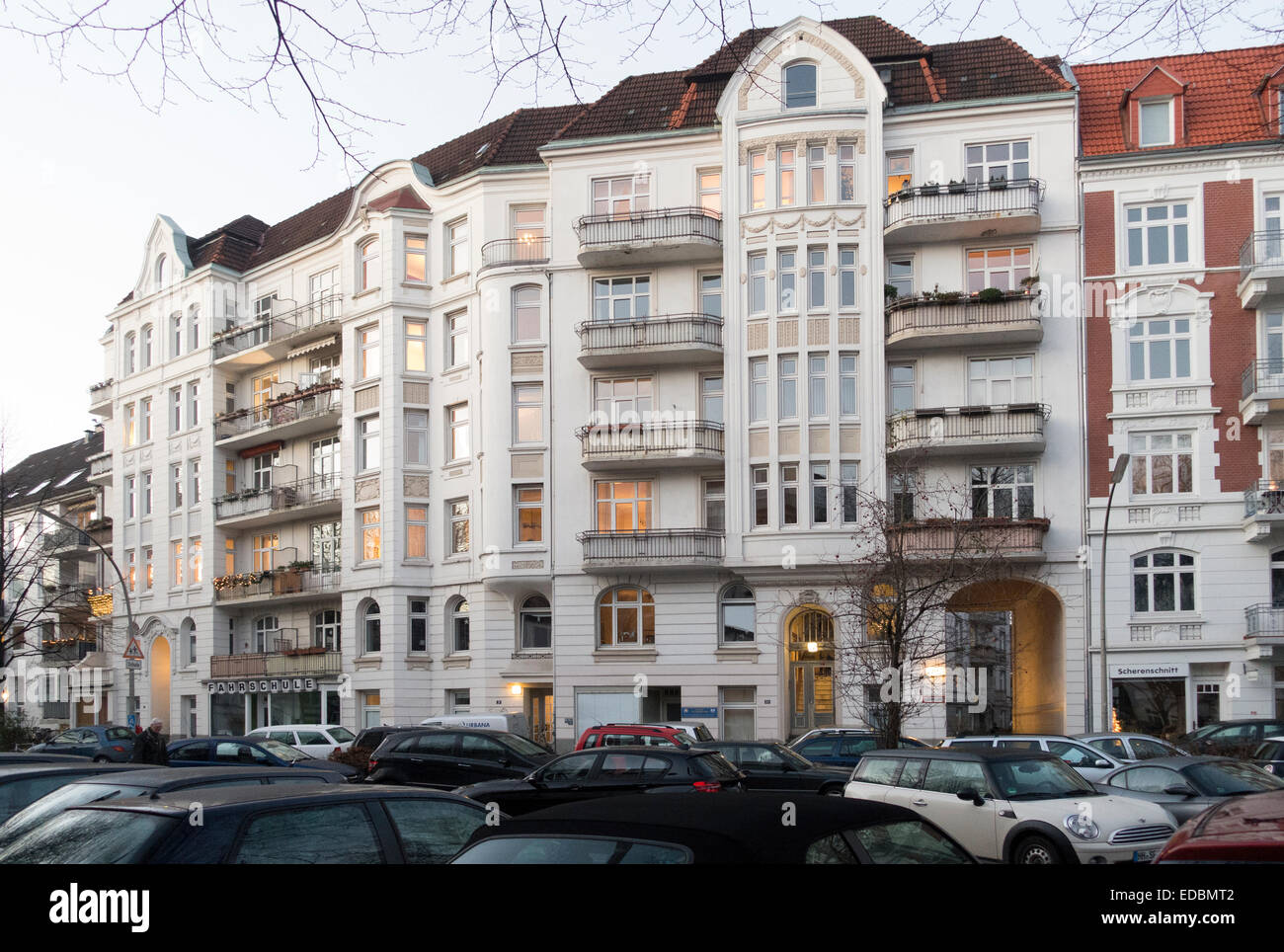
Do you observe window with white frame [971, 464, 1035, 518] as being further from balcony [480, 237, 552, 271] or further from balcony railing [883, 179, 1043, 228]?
balcony [480, 237, 552, 271]

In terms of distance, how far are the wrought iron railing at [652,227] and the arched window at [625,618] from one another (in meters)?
10.8

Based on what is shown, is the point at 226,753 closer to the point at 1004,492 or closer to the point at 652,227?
the point at 652,227

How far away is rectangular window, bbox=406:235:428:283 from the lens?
151ft

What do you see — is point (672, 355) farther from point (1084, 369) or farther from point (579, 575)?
point (1084, 369)

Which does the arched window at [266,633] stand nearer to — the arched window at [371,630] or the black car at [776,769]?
the arched window at [371,630]

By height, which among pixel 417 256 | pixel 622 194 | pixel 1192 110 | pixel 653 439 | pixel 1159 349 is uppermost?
pixel 1192 110

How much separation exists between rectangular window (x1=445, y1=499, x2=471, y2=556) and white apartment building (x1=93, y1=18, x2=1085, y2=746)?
0.13 m

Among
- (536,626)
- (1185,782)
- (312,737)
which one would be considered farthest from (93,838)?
(536,626)

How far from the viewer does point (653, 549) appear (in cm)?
3959

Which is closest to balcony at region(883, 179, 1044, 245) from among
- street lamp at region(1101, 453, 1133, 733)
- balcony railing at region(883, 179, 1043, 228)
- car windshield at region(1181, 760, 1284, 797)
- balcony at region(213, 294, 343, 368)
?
balcony railing at region(883, 179, 1043, 228)

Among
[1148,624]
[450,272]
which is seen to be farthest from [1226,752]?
[450,272]

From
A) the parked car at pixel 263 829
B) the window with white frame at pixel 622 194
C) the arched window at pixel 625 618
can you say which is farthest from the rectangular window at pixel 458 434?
the parked car at pixel 263 829

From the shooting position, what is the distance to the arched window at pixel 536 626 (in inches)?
1678

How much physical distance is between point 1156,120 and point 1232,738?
19210 millimetres
